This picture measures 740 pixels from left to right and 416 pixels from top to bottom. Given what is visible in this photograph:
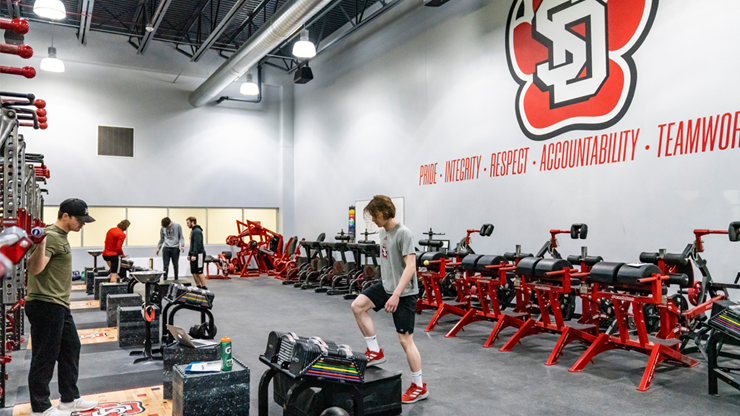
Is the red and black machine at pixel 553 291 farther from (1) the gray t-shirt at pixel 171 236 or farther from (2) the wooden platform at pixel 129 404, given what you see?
(1) the gray t-shirt at pixel 171 236

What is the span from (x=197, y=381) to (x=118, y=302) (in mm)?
4494

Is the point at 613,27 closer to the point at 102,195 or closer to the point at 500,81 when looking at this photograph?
the point at 500,81

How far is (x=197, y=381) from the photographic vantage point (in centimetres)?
303

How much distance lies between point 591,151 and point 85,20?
37.3 feet

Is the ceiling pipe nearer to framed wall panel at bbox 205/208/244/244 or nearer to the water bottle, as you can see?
framed wall panel at bbox 205/208/244/244

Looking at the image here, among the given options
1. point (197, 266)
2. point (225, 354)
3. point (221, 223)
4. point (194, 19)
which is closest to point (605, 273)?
point (225, 354)

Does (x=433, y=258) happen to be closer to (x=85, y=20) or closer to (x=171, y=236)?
(x=171, y=236)

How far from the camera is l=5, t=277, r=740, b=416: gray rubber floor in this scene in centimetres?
377

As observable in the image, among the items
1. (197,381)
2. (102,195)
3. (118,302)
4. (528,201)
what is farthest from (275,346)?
(102,195)

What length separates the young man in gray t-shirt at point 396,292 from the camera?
3.79 m

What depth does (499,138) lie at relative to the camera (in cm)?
839

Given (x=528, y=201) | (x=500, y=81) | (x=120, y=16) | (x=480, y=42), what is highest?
(x=120, y=16)

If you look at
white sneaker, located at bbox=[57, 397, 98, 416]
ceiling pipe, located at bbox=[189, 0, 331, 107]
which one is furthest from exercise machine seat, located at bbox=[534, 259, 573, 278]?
ceiling pipe, located at bbox=[189, 0, 331, 107]

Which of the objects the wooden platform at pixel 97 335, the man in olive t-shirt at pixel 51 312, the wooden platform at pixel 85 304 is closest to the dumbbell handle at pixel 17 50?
the man in olive t-shirt at pixel 51 312
